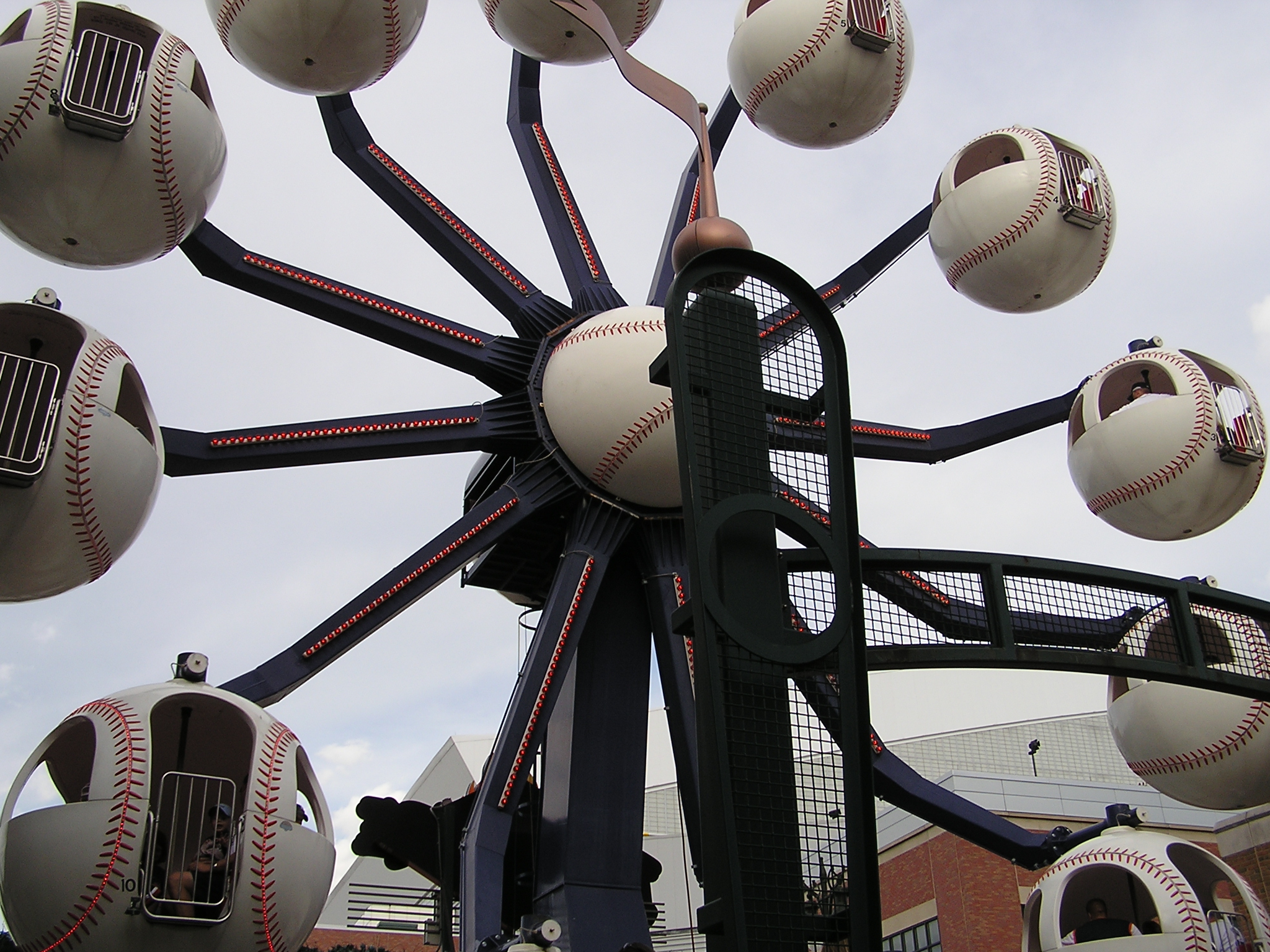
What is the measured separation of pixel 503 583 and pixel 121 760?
20.6 feet

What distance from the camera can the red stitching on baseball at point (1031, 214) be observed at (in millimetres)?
10969

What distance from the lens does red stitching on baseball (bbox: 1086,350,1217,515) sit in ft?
33.8

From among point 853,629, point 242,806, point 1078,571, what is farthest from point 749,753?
point 242,806

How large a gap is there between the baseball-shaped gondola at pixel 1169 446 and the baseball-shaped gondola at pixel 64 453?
7.59 metres

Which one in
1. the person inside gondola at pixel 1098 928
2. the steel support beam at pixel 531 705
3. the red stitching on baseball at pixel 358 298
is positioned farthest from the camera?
the red stitching on baseball at pixel 358 298

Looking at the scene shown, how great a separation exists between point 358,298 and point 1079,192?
255 inches

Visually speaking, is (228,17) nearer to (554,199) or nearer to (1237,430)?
(554,199)

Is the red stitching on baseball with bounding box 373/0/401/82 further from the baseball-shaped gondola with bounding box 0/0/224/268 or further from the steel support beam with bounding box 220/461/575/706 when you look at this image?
the steel support beam with bounding box 220/461/575/706

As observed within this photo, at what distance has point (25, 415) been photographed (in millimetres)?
6738

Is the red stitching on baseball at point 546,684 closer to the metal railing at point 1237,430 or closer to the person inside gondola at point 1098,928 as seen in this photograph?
the person inside gondola at point 1098,928

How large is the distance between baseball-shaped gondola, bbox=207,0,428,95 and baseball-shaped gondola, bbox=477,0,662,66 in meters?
1.33

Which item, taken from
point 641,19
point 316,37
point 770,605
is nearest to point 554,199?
point 641,19

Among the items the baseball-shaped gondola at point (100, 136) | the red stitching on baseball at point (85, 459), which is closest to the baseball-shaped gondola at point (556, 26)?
the baseball-shaped gondola at point (100, 136)

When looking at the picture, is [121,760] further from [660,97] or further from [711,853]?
[660,97]
